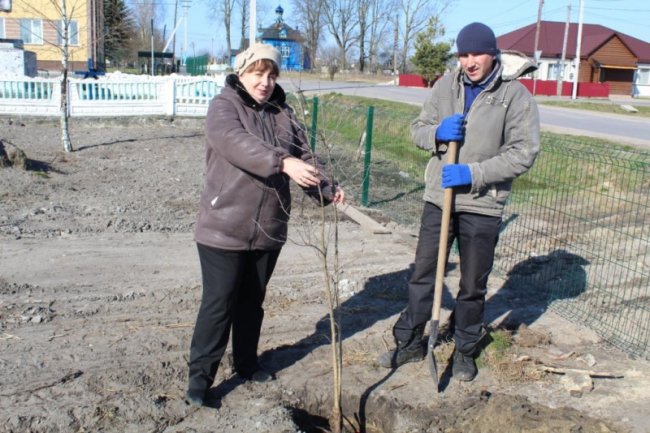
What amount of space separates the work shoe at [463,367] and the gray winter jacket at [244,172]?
139 centimetres

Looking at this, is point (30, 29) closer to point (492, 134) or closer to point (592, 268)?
point (592, 268)

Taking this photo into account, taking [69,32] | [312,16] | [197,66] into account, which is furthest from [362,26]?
[69,32]

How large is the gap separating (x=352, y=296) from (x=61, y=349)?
227 cm

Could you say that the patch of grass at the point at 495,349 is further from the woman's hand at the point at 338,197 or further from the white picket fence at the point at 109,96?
the white picket fence at the point at 109,96

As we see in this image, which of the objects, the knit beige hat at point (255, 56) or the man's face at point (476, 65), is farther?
the man's face at point (476, 65)

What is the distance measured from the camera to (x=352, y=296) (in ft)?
18.4

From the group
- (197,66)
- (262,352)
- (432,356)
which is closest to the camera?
(432,356)

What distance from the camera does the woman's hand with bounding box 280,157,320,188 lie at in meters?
3.29

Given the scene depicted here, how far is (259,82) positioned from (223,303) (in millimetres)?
1145

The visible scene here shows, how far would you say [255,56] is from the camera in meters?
3.35

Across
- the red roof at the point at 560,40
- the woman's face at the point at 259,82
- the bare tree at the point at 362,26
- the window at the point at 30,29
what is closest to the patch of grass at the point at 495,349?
the woman's face at the point at 259,82

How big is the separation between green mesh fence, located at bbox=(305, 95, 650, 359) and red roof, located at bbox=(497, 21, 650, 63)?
162 feet

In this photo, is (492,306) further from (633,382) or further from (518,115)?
(518,115)

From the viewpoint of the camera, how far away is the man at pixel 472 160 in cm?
377
